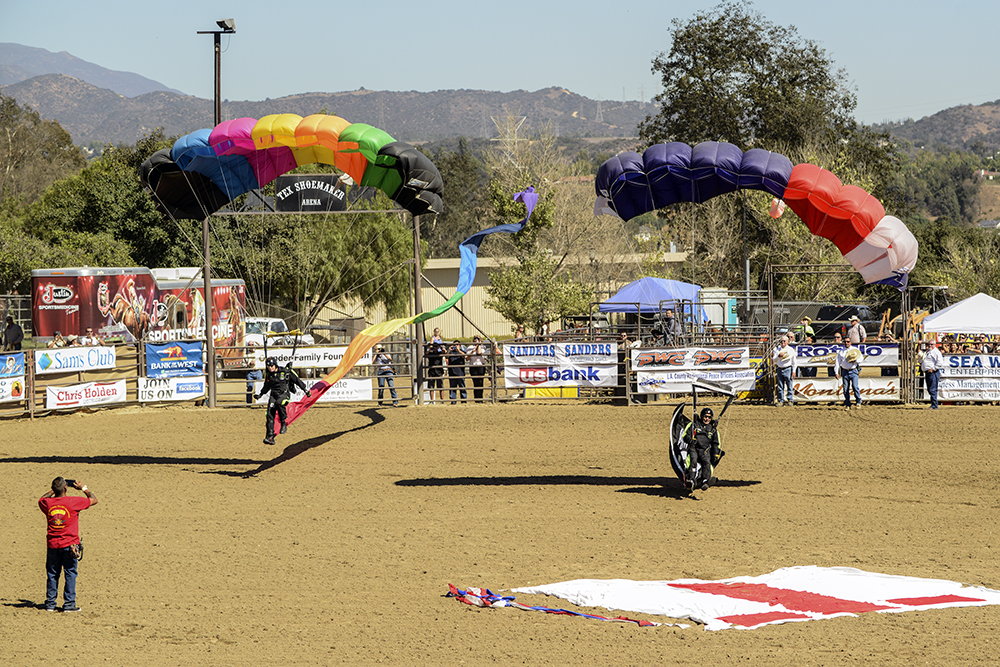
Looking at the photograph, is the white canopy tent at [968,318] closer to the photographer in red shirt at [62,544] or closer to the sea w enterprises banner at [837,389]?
the sea w enterprises banner at [837,389]

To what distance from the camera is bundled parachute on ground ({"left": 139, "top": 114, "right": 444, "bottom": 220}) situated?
18094 mm

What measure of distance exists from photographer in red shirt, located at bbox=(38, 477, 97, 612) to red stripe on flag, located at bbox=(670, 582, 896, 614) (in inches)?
235

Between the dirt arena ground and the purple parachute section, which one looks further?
the purple parachute section

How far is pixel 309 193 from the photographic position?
20.8 meters

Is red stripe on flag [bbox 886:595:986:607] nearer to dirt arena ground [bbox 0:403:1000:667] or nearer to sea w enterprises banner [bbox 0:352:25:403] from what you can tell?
dirt arena ground [bbox 0:403:1000:667]

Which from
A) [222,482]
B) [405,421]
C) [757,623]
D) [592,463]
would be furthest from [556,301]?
[757,623]

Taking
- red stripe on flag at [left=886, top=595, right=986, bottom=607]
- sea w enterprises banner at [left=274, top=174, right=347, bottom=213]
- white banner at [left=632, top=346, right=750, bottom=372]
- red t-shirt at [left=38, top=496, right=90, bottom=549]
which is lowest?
red stripe on flag at [left=886, top=595, right=986, bottom=607]

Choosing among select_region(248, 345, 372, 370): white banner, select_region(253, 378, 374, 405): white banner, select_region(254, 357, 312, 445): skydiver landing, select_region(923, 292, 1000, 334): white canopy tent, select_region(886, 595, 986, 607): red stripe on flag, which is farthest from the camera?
select_region(923, 292, 1000, 334): white canopy tent

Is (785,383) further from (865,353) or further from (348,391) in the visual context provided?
(348,391)

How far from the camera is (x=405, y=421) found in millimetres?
20234

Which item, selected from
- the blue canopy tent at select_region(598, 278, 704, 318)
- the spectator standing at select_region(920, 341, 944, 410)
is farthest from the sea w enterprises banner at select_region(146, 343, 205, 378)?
the spectator standing at select_region(920, 341, 944, 410)

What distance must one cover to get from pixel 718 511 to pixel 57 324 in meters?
24.5

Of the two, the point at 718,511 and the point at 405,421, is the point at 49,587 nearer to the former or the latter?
the point at 718,511

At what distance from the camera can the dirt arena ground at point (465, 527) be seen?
7.99m
